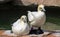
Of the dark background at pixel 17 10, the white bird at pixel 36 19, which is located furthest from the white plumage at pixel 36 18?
the dark background at pixel 17 10

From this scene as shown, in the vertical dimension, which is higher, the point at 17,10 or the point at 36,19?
the point at 17,10

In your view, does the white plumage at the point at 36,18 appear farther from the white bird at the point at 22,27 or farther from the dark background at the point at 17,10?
the dark background at the point at 17,10

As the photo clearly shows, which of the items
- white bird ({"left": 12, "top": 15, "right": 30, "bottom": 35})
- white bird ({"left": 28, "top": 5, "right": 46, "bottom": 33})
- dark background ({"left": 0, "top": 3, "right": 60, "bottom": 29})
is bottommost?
white bird ({"left": 12, "top": 15, "right": 30, "bottom": 35})

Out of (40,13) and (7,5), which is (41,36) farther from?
(7,5)

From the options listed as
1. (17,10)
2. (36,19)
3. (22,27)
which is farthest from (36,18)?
(17,10)

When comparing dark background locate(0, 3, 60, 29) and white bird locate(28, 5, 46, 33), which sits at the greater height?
dark background locate(0, 3, 60, 29)

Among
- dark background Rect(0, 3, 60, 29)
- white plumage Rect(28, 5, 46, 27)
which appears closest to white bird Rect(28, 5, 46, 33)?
white plumage Rect(28, 5, 46, 27)

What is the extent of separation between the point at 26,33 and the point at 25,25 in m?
0.08

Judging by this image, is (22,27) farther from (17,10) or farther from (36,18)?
(17,10)

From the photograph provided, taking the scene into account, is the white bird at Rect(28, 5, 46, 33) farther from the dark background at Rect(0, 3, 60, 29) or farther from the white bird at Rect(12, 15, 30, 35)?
the dark background at Rect(0, 3, 60, 29)

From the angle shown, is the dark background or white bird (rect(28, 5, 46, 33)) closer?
white bird (rect(28, 5, 46, 33))

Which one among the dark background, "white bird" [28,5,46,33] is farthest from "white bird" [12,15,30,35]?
the dark background

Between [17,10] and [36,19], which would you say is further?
[17,10]

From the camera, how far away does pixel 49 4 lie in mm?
4969
